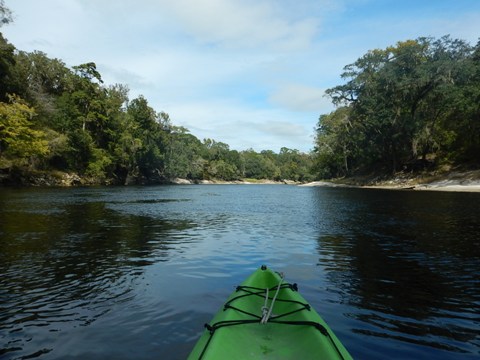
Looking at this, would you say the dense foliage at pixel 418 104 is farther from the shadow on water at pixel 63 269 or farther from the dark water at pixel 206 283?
the shadow on water at pixel 63 269

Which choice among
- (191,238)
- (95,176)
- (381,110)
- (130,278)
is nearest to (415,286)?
(130,278)

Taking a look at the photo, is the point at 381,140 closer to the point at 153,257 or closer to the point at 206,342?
the point at 153,257

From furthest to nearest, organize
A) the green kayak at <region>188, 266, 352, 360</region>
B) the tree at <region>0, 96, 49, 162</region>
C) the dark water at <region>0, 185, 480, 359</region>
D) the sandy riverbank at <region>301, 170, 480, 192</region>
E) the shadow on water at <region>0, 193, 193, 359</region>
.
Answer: the tree at <region>0, 96, 49, 162</region>
the sandy riverbank at <region>301, 170, 480, 192</region>
the shadow on water at <region>0, 193, 193, 359</region>
the dark water at <region>0, 185, 480, 359</region>
the green kayak at <region>188, 266, 352, 360</region>

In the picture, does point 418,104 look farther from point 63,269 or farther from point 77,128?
point 77,128

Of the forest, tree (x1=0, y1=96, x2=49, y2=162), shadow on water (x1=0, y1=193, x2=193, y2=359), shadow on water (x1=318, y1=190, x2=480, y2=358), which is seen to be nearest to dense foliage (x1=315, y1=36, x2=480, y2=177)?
the forest

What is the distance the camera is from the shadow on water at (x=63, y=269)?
19.9 feet

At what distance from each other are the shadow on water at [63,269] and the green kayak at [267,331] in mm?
2817

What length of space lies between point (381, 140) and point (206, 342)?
60.9 m

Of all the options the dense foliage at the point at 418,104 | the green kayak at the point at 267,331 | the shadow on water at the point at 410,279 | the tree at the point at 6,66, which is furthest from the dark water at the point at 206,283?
the tree at the point at 6,66

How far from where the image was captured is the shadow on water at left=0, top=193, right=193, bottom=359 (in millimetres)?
6059

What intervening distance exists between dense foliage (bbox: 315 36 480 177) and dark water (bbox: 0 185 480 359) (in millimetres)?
36096

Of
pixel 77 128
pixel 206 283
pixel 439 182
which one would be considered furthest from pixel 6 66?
pixel 439 182

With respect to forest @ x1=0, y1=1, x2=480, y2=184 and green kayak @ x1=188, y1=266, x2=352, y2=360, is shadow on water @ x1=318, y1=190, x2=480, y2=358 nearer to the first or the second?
green kayak @ x1=188, y1=266, x2=352, y2=360

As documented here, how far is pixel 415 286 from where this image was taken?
27.1ft
